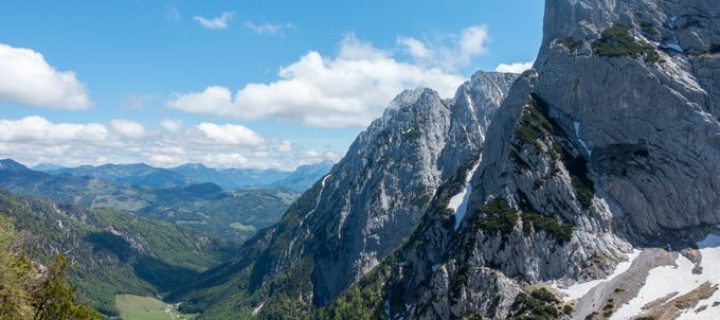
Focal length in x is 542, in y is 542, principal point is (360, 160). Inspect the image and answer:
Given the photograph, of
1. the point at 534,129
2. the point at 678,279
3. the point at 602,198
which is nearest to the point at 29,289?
the point at 678,279

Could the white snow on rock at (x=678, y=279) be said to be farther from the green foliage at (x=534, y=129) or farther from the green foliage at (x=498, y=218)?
the green foliage at (x=534, y=129)

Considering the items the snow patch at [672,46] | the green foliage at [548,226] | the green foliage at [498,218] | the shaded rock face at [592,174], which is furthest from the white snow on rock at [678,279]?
the snow patch at [672,46]

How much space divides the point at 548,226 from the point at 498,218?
46.5 ft

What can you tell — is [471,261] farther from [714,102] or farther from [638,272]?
[714,102]

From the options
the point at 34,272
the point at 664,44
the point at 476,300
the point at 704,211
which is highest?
Result: the point at 664,44

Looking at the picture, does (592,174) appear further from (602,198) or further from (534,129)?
(534,129)

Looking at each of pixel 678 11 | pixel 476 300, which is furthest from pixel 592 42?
pixel 476 300

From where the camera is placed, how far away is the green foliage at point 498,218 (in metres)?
156

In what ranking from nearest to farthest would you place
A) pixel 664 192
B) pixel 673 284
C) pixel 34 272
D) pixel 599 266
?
pixel 34 272 < pixel 673 284 < pixel 599 266 < pixel 664 192

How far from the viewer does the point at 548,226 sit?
504 feet

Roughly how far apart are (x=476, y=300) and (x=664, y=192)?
205 ft

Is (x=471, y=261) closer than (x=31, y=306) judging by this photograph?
No

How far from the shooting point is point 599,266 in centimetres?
14325

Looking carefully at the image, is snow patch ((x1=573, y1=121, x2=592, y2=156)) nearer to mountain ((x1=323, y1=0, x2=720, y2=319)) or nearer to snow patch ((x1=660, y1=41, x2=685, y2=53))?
mountain ((x1=323, y1=0, x2=720, y2=319))
